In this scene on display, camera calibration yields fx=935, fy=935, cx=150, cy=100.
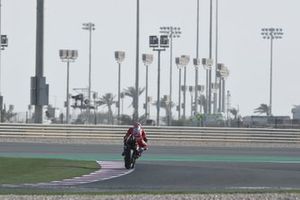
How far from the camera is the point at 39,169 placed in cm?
2644

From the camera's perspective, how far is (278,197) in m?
18.9

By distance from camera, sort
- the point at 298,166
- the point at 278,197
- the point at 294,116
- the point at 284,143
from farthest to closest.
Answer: the point at 294,116 < the point at 284,143 < the point at 298,166 < the point at 278,197

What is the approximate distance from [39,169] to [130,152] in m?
3.30

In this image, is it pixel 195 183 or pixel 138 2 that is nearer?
pixel 195 183

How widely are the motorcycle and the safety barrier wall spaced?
64.2 feet

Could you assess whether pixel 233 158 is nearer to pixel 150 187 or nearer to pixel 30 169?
pixel 30 169

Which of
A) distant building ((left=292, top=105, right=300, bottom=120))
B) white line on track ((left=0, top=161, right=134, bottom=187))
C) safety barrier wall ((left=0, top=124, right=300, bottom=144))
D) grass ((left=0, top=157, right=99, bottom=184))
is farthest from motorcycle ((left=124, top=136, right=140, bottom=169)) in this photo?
distant building ((left=292, top=105, right=300, bottom=120))

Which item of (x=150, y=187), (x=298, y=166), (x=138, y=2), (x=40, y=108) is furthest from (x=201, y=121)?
(x=150, y=187)

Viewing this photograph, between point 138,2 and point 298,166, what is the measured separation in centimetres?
2618

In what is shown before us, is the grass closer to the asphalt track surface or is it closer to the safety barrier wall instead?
the asphalt track surface

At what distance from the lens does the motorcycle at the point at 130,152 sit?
93.2 ft

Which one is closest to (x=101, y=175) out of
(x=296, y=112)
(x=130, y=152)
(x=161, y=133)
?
(x=130, y=152)

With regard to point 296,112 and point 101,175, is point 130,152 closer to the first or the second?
point 101,175

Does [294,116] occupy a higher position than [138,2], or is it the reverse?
[138,2]
